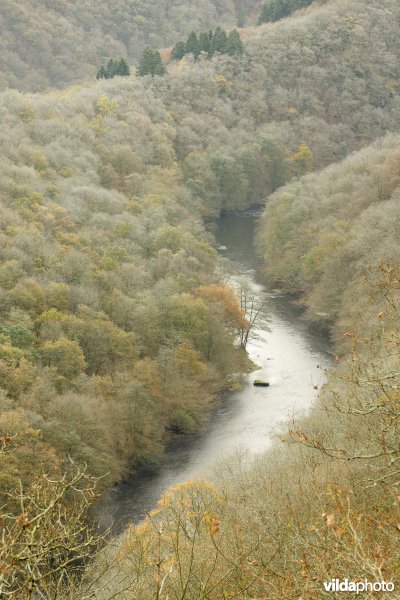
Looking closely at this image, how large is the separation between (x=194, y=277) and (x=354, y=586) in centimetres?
5589

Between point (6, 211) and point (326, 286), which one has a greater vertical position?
point (6, 211)

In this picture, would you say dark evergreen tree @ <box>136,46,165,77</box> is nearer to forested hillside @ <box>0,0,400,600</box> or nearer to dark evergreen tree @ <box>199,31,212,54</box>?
forested hillside @ <box>0,0,400,600</box>

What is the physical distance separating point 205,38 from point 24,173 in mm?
68738

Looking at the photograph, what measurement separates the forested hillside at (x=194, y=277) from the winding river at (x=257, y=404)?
159 cm

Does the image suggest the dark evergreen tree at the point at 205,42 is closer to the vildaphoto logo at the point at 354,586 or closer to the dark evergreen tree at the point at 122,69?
the dark evergreen tree at the point at 122,69

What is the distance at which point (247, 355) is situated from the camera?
60375mm

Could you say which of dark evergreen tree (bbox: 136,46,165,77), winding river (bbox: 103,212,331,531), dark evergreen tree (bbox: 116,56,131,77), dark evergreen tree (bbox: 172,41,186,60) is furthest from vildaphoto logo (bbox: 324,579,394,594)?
dark evergreen tree (bbox: 172,41,186,60)

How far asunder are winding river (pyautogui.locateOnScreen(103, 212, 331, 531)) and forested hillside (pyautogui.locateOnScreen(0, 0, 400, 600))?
159 centimetres

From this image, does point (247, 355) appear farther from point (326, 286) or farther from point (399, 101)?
point (399, 101)

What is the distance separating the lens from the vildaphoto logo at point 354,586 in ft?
26.8

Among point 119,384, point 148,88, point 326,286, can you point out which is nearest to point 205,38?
point 148,88

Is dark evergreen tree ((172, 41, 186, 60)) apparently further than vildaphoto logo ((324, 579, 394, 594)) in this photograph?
Yes

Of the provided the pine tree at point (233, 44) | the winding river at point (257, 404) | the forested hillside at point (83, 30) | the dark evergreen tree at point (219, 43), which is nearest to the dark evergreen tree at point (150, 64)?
the dark evergreen tree at point (219, 43)

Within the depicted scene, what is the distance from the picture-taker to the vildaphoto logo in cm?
817
